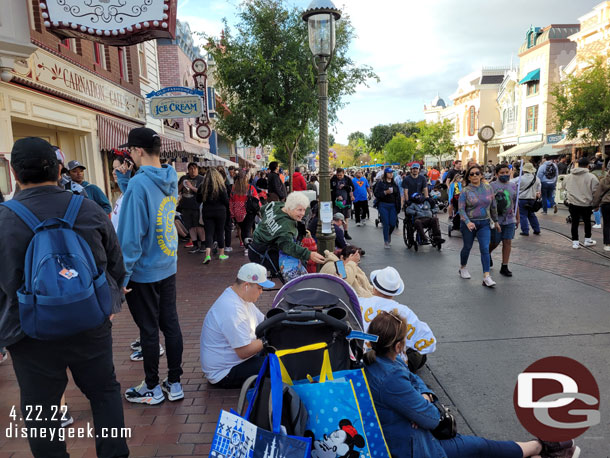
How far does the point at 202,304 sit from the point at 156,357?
9.29 feet

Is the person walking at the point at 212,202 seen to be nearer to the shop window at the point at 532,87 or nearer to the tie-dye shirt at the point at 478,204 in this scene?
the tie-dye shirt at the point at 478,204

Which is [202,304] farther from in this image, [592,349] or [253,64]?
[253,64]

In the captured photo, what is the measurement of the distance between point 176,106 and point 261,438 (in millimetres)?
11865

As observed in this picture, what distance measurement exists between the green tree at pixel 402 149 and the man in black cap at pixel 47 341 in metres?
71.7

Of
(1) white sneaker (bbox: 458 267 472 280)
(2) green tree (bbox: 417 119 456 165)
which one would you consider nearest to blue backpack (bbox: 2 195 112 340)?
(1) white sneaker (bbox: 458 267 472 280)

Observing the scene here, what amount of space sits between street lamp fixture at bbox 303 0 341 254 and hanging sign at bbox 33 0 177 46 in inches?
95.6

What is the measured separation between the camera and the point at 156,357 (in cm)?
342

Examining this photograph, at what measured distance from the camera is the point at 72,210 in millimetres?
2232

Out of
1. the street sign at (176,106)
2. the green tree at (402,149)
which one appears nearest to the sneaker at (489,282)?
the street sign at (176,106)

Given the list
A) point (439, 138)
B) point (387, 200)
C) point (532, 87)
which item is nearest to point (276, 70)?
point (387, 200)

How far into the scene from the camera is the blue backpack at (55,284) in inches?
80.5

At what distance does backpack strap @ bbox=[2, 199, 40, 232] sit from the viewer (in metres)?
2.11

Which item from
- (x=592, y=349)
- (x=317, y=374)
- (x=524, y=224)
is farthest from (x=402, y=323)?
(x=524, y=224)

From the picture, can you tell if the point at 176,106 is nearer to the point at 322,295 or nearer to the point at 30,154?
the point at 30,154
